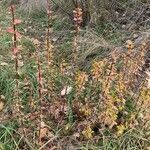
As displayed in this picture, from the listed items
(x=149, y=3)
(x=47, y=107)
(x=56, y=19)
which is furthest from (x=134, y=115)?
(x=56, y=19)

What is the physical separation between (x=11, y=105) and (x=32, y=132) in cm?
44

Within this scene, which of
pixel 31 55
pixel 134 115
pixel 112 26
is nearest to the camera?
pixel 134 115

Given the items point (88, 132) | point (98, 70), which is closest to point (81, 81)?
point (98, 70)

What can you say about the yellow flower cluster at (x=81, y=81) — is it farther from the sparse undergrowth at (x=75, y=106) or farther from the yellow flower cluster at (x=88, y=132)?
the yellow flower cluster at (x=88, y=132)

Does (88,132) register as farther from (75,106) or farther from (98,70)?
(98,70)

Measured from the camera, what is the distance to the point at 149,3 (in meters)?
5.65

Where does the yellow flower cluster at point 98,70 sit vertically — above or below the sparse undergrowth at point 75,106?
above

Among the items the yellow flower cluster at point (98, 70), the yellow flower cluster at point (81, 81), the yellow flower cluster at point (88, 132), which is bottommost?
the yellow flower cluster at point (88, 132)

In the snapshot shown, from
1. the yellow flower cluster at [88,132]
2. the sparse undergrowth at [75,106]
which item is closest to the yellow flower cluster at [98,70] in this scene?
the sparse undergrowth at [75,106]

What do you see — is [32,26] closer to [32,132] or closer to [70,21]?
[70,21]

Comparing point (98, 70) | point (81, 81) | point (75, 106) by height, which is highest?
point (98, 70)

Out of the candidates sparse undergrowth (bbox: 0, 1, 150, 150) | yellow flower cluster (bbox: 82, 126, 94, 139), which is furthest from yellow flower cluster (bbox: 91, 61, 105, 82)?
yellow flower cluster (bbox: 82, 126, 94, 139)

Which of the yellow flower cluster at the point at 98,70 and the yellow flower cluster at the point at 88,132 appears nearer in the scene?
the yellow flower cluster at the point at 88,132

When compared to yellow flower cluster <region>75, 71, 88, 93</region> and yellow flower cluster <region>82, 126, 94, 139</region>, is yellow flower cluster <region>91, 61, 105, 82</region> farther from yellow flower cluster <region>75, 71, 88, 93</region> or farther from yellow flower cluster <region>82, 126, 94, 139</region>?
yellow flower cluster <region>82, 126, 94, 139</region>
